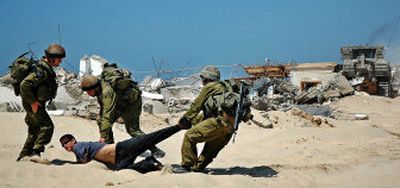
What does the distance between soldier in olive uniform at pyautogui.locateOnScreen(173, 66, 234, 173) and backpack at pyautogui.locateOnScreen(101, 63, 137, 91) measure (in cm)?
131

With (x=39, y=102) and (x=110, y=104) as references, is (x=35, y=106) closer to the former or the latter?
(x=39, y=102)

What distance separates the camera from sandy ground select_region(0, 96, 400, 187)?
211 inches

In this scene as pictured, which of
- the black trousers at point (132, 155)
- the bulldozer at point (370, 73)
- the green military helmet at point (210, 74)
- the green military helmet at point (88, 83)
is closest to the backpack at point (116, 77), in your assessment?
the green military helmet at point (88, 83)

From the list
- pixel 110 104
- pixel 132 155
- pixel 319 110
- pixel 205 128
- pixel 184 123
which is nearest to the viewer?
pixel 205 128

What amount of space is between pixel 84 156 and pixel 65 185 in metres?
1.27

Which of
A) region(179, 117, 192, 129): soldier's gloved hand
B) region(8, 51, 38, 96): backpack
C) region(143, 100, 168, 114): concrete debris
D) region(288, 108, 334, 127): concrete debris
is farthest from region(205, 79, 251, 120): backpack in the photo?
region(143, 100, 168, 114): concrete debris

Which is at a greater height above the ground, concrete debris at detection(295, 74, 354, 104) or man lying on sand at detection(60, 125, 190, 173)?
man lying on sand at detection(60, 125, 190, 173)

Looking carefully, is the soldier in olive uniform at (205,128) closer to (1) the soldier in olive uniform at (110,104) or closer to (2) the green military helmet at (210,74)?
(2) the green military helmet at (210,74)

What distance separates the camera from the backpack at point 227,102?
5.82m

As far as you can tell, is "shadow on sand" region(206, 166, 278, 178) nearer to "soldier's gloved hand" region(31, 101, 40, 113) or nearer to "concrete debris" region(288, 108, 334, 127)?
"soldier's gloved hand" region(31, 101, 40, 113)

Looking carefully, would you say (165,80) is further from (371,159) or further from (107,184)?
(107,184)

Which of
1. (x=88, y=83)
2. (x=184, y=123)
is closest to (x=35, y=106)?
(x=88, y=83)

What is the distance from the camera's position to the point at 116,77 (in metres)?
6.99

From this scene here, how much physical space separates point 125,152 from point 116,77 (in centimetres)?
137
